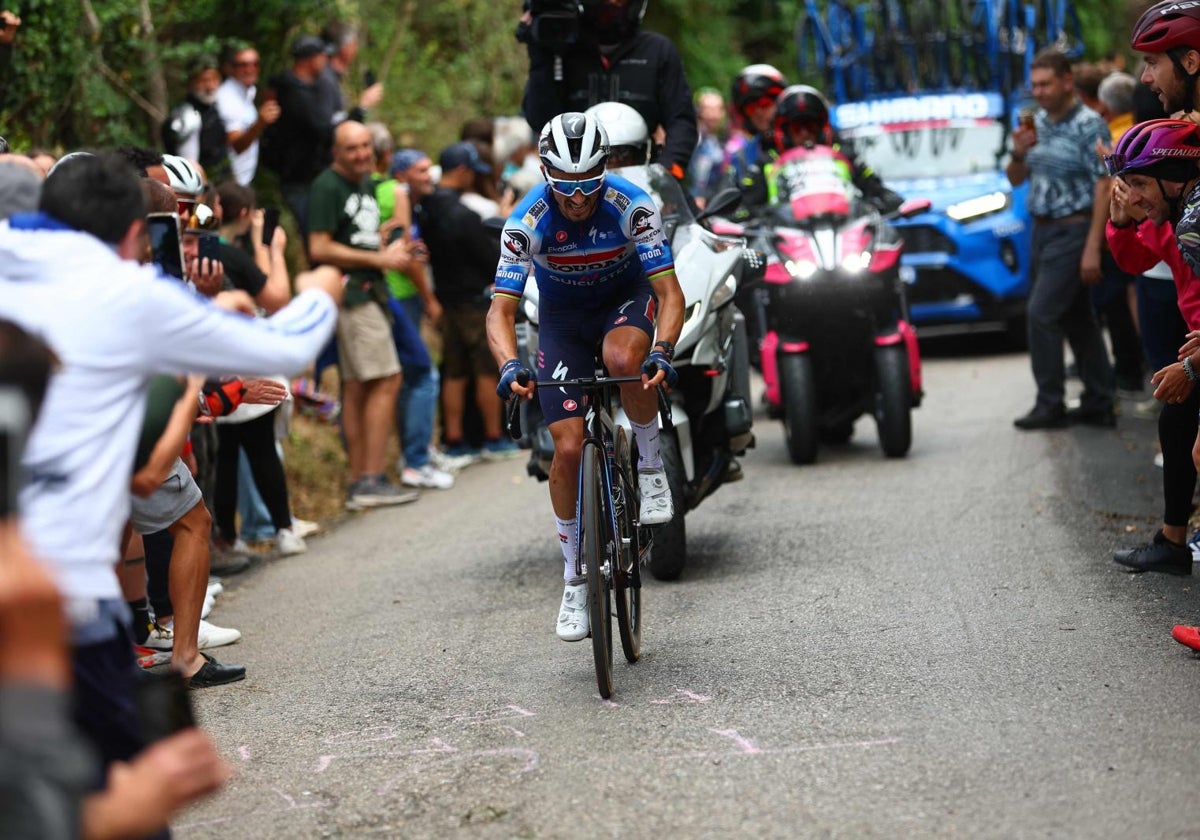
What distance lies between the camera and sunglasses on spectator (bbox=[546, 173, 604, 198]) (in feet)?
22.1

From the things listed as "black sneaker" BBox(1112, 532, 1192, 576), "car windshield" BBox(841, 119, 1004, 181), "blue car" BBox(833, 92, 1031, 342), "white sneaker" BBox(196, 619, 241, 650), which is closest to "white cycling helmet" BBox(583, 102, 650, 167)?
"white sneaker" BBox(196, 619, 241, 650)

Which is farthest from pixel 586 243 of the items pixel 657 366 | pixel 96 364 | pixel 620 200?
pixel 96 364

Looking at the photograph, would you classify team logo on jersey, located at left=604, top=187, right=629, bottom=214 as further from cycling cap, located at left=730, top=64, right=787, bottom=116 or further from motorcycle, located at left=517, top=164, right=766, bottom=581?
cycling cap, located at left=730, top=64, right=787, bottom=116

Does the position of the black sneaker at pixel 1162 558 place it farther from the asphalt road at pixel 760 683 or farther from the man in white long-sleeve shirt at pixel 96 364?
the man in white long-sleeve shirt at pixel 96 364

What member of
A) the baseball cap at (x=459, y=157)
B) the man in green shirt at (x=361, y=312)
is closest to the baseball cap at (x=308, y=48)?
the baseball cap at (x=459, y=157)

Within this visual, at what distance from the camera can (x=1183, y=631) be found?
20.1 ft

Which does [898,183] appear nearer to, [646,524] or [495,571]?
[495,571]

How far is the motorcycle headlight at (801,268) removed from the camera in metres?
10.9

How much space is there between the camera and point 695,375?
834cm

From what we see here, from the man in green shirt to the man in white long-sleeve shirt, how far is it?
6947mm

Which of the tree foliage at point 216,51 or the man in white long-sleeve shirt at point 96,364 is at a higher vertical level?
the tree foliage at point 216,51

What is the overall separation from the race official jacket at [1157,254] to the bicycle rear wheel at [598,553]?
2642 mm

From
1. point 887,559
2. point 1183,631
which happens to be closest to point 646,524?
point 887,559

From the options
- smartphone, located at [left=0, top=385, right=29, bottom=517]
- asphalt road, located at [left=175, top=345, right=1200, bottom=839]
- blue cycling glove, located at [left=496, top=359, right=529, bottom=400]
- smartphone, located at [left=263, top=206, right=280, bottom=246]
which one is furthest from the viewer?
smartphone, located at [left=263, top=206, right=280, bottom=246]
